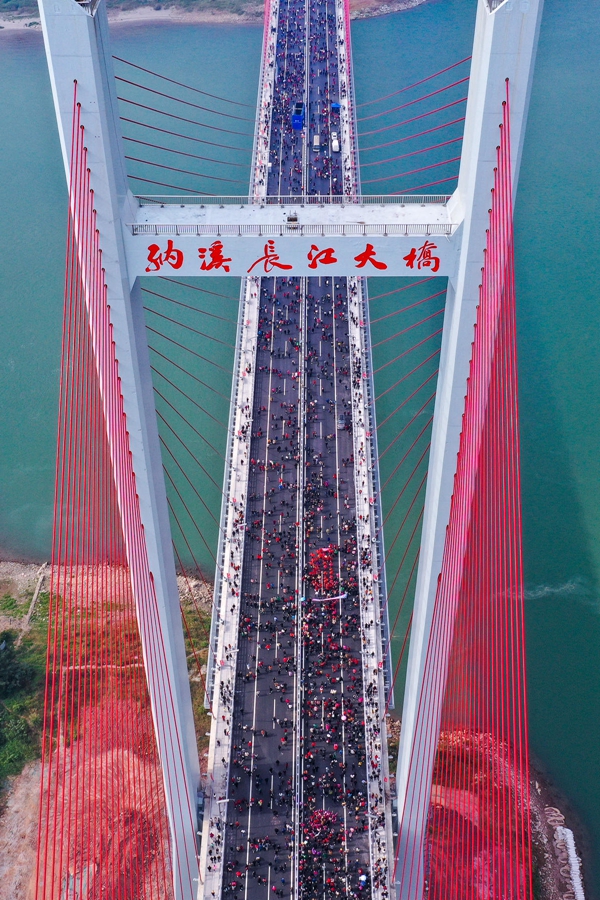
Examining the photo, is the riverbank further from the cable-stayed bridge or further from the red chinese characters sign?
the red chinese characters sign

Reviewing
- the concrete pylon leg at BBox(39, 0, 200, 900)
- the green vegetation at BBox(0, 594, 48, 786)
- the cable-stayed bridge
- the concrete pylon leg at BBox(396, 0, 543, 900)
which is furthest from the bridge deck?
the green vegetation at BBox(0, 594, 48, 786)

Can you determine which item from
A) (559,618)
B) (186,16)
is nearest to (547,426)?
(559,618)

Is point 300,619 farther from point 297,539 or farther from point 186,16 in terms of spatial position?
point 186,16

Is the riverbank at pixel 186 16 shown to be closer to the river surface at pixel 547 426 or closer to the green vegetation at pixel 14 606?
the river surface at pixel 547 426

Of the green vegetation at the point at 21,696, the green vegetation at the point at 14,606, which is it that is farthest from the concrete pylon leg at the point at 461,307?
the green vegetation at the point at 14,606

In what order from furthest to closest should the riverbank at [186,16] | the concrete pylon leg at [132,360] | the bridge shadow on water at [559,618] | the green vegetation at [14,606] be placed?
the riverbank at [186,16], the green vegetation at [14,606], the bridge shadow on water at [559,618], the concrete pylon leg at [132,360]

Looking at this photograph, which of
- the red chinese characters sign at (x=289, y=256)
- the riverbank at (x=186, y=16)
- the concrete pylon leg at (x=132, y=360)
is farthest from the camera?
the riverbank at (x=186, y=16)
